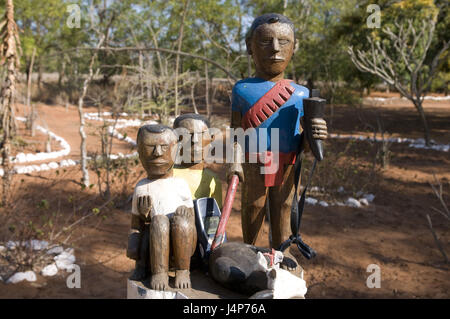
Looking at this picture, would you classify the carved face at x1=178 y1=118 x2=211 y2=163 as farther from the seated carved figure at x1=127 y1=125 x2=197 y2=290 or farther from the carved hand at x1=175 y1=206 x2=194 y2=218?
the carved hand at x1=175 y1=206 x2=194 y2=218

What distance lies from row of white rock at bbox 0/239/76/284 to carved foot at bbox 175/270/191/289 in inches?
113

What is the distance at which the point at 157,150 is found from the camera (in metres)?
2.03

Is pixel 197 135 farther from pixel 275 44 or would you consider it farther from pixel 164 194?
pixel 275 44

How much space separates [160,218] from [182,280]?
1.06ft

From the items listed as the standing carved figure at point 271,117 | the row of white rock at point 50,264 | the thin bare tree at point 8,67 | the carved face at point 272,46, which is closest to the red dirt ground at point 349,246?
the row of white rock at point 50,264

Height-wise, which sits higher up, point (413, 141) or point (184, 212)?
point (184, 212)

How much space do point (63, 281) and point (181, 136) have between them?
109 inches

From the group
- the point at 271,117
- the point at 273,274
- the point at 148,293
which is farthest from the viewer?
the point at 271,117

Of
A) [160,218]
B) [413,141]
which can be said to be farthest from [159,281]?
[413,141]

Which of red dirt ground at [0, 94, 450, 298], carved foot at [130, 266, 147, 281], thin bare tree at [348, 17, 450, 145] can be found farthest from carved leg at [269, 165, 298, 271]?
thin bare tree at [348, 17, 450, 145]

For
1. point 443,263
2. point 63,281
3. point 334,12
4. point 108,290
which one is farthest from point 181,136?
point 334,12

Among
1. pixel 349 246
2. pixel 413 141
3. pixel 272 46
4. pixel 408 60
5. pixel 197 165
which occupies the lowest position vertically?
pixel 349 246

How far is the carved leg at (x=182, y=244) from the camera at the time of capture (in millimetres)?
1964

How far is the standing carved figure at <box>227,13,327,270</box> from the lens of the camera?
7.50ft
